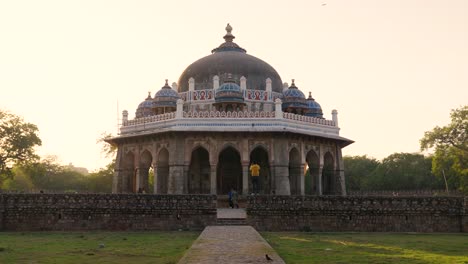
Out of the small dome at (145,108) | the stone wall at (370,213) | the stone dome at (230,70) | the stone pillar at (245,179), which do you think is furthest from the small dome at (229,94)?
the stone wall at (370,213)

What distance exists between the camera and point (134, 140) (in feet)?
94.6

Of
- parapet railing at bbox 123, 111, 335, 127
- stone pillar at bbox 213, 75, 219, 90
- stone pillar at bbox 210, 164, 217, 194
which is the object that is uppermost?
stone pillar at bbox 213, 75, 219, 90

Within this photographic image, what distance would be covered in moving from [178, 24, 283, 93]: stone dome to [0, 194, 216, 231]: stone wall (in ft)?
45.9

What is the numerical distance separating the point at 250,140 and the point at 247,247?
17.4 m

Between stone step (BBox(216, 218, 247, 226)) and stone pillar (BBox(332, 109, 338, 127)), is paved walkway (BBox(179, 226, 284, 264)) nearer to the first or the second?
stone step (BBox(216, 218, 247, 226))

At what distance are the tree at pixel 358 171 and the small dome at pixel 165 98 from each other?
2529cm

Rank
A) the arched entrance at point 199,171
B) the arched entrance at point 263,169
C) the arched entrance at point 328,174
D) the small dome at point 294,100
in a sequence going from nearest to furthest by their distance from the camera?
1. the arched entrance at point 263,169
2. the arched entrance at point 199,171
3. the arched entrance at point 328,174
4. the small dome at point 294,100

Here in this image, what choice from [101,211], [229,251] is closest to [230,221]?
[101,211]

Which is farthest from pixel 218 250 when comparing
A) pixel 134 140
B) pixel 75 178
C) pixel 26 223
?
pixel 75 178

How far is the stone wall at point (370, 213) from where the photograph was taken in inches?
680

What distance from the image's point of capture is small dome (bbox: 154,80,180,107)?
29.2 metres

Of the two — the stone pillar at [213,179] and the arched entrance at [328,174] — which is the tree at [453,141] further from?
the stone pillar at [213,179]

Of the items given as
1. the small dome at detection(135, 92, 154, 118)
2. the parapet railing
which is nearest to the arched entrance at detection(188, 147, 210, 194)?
the parapet railing

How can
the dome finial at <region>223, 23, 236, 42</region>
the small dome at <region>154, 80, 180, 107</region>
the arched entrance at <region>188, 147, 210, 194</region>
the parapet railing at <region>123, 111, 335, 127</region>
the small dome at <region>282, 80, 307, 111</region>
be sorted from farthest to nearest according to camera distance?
the dome finial at <region>223, 23, 236, 42</region>
the small dome at <region>282, 80, 307, 111</region>
the small dome at <region>154, 80, 180, 107</region>
the arched entrance at <region>188, 147, 210, 194</region>
the parapet railing at <region>123, 111, 335, 127</region>
